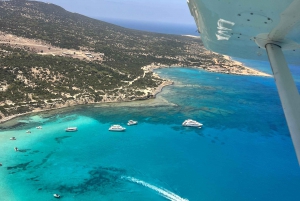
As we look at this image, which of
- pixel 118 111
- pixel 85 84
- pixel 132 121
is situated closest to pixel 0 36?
pixel 85 84

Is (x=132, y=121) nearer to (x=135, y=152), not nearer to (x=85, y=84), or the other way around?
(x=135, y=152)

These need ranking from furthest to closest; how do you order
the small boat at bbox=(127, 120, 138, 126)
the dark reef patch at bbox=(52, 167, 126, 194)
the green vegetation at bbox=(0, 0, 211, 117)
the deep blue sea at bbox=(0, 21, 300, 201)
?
the green vegetation at bbox=(0, 0, 211, 117)
the small boat at bbox=(127, 120, 138, 126)
the deep blue sea at bbox=(0, 21, 300, 201)
the dark reef patch at bbox=(52, 167, 126, 194)

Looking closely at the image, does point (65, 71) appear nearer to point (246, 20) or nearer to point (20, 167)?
point (20, 167)

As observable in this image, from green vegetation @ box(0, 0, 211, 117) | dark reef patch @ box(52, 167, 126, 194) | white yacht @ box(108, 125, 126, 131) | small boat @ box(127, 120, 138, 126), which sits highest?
green vegetation @ box(0, 0, 211, 117)

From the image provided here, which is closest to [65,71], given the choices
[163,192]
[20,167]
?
[20,167]

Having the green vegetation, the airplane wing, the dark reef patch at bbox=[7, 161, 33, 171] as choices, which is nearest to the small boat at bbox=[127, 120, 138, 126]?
the green vegetation

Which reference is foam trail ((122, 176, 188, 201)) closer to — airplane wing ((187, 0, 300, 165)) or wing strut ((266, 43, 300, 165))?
airplane wing ((187, 0, 300, 165))

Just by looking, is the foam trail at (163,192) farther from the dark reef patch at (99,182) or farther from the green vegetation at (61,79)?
the green vegetation at (61,79)

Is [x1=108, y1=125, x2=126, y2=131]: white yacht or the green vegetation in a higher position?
the green vegetation
